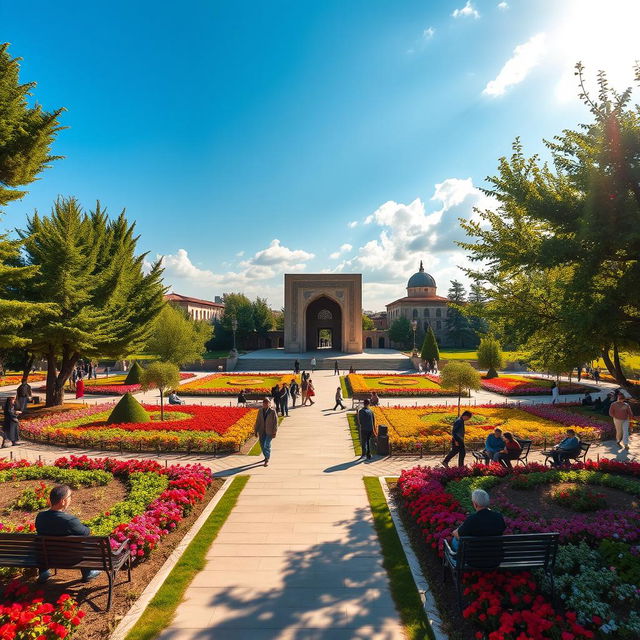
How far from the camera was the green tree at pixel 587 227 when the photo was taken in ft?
23.5

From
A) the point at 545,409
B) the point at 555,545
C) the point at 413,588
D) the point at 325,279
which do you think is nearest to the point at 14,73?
the point at 413,588

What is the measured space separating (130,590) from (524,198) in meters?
9.76

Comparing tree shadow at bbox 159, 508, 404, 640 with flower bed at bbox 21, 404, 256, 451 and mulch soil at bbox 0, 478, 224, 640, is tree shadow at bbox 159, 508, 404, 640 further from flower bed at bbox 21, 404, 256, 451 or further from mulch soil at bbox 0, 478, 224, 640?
flower bed at bbox 21, 404, 256, 451

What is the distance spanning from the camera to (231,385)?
83.4 ft

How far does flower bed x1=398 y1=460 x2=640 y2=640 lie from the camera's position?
3.87 m

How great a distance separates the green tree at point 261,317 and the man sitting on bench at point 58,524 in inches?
2089

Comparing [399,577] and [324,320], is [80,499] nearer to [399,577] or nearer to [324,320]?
[399,577]

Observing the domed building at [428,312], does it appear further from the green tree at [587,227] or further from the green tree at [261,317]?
the green tree at [587,227]

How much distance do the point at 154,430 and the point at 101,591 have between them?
8455mm

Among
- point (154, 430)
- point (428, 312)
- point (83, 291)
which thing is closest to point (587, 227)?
point (154, 430)

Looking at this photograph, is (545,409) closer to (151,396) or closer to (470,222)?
(470,222)

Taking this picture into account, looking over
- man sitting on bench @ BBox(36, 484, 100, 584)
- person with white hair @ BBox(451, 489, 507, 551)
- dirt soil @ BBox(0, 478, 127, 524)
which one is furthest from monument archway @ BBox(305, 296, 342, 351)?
person with white hair @ BBox(451, 489, 507, 551)

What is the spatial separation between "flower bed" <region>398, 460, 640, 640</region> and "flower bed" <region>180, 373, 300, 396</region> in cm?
1407

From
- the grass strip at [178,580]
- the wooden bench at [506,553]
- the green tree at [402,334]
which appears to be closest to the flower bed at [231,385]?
the grass strip at [178,580]
